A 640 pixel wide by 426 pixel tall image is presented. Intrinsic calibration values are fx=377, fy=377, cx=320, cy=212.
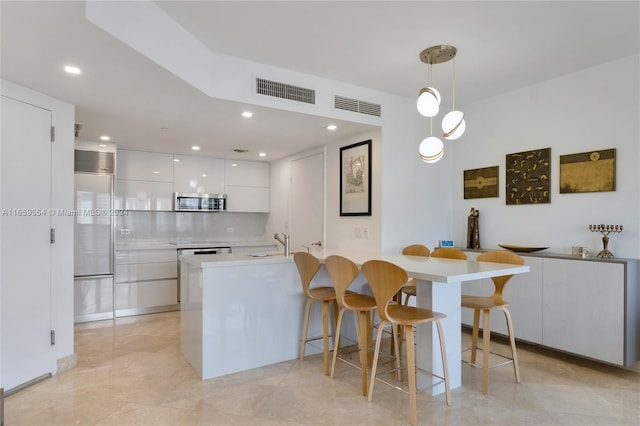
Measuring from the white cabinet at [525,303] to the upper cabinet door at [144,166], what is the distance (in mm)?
4233

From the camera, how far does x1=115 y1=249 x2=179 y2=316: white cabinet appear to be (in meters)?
4.69

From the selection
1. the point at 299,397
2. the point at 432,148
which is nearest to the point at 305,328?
the point at 299,397

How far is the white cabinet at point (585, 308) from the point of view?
2822 millimetres

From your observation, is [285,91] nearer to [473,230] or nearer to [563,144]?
[473,230]

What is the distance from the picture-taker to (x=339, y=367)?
307cm

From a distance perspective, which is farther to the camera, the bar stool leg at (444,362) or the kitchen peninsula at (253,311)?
the kitchen peninsula at (253,311)

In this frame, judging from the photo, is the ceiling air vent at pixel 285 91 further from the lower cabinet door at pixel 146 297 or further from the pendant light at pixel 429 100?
the lower cabinet door at pixel 146 297

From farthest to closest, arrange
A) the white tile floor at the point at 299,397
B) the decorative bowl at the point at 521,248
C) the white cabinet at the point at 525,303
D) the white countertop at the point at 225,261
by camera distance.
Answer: the decorative bowl at the point at 521,248
the white cabinet at the point at 525,303
the white countertop at the point at 225,261
the white tile floor at the point at 299,397

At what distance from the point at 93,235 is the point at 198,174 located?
1597 millimetres

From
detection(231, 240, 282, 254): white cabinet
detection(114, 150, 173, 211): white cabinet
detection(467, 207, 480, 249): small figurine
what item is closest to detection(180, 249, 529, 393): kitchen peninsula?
detection(467, 207, 480, 249): small figurine

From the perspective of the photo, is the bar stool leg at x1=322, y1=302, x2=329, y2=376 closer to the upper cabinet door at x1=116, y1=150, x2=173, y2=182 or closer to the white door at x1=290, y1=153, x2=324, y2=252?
the white door at x1=290, y1=153, x2=324, y2=252

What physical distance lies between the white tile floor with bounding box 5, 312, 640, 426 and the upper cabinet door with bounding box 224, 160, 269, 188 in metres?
3.01

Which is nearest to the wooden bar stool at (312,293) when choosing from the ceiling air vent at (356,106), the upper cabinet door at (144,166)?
the ceiling air vent at (356,106)

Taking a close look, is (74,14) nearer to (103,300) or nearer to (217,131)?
(217,131)
